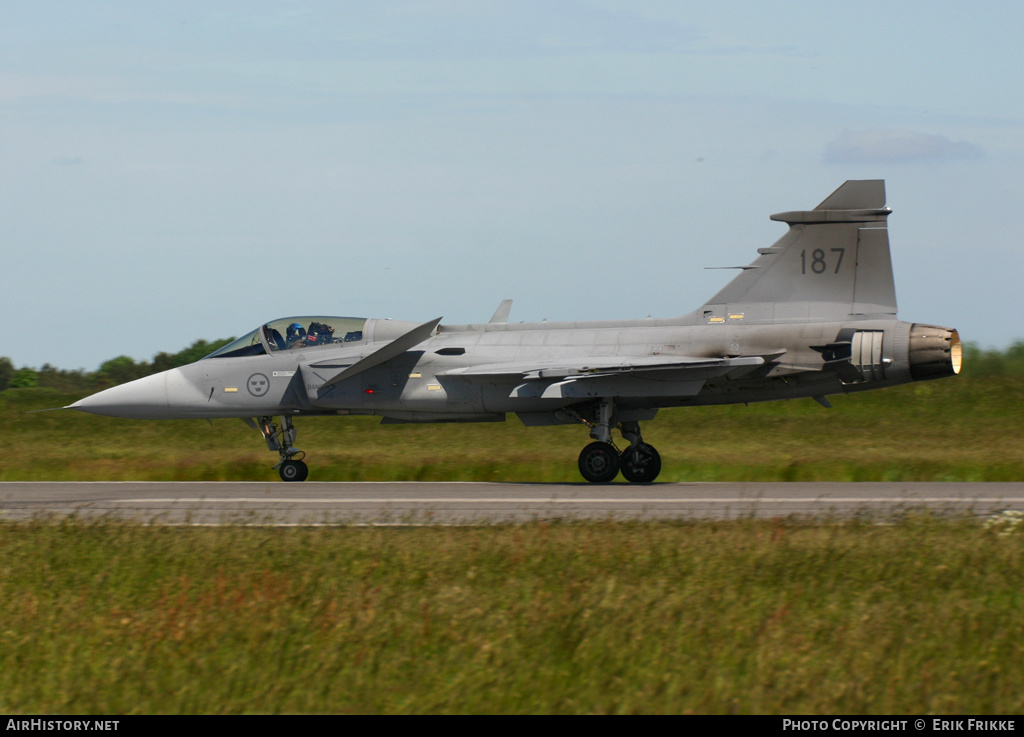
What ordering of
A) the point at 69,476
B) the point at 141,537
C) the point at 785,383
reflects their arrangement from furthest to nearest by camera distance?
the point at 69,476 → the point at 785,383 → the point at 141,537

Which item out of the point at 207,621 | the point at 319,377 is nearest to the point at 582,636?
the point at 207,621

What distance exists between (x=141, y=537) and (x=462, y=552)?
363 centimetres

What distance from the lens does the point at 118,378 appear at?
3534cm

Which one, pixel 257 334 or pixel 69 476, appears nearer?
pixel 257 334

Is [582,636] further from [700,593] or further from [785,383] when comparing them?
[785,383]

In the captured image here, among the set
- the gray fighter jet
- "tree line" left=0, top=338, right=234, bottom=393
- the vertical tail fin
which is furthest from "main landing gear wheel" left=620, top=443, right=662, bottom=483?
"tree line" left=0, top=338, right=234, bottom=393

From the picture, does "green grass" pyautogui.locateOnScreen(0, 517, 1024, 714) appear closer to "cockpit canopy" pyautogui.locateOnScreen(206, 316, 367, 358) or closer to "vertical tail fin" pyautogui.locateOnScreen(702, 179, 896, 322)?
"vertical tail fin" pyautogui.locateOnScreen(702, 179, 896, 322)

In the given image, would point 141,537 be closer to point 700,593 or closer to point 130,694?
point 130,694

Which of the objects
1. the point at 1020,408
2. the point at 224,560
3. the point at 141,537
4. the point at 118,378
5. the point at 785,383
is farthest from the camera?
the point at 118,378

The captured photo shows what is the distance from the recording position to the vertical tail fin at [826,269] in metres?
16.9

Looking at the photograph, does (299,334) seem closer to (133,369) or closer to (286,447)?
(286,447)

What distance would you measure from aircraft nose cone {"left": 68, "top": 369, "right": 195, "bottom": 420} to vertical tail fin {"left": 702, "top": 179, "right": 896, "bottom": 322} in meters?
9.88

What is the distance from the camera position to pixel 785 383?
17.4 metres

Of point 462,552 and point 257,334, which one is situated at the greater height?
point 257,334
